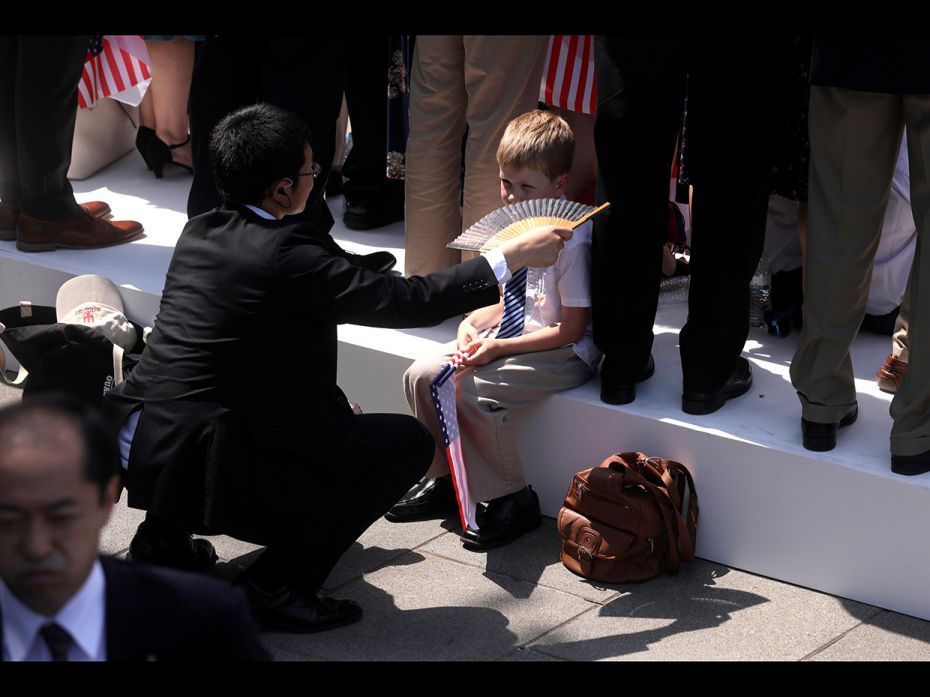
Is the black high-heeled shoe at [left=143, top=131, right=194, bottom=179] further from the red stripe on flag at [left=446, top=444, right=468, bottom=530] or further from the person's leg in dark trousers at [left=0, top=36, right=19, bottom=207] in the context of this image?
the red stripe on flag at [left=446, top=444, right=468, bottom=530]

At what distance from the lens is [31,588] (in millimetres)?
1819

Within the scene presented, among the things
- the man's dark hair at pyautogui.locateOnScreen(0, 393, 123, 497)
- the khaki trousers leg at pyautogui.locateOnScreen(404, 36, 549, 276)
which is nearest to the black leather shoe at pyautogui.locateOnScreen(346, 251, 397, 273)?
the khaki trousers leg at pyautogui.locateOnScreen(404, 36, 549, 276)

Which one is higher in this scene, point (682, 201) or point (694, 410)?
point (682, 201)

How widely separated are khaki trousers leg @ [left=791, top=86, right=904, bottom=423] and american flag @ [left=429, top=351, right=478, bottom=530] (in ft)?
3.26

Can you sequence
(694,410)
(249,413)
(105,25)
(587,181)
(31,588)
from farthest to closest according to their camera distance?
(587,181) → (694,410) → (249,413) → (105,25) → (31,588)

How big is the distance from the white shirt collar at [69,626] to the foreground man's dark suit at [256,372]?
1.64 m

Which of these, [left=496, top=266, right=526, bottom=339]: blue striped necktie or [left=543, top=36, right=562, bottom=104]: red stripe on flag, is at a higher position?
[left=543, top=36, right=562, bottom=104]: red stripe on flag

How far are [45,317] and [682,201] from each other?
7.77 feet

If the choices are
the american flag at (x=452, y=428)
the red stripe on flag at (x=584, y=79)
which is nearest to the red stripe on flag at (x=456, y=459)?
the american flag at (x=452, y=428)

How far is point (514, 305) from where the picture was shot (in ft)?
13.8

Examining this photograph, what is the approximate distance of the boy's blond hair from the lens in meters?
4.03

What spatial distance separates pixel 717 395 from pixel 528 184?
32.8 inches
